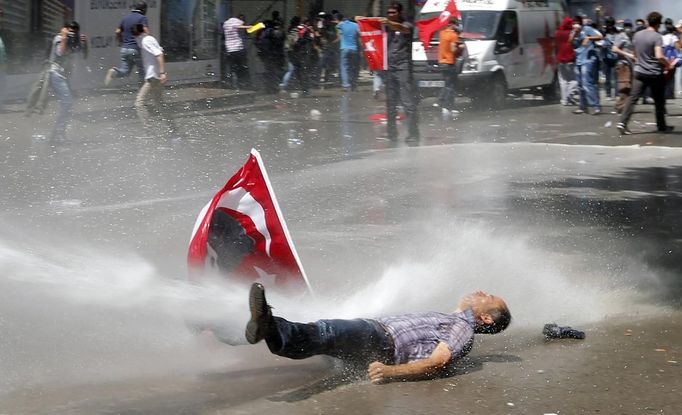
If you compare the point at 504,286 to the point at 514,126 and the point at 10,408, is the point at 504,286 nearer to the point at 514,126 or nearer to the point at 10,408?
the point at 10,408

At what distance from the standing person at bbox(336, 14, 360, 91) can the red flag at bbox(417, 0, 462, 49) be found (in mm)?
3364

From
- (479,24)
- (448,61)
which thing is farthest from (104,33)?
(479,24)

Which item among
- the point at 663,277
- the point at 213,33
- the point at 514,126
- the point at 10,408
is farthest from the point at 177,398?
the point at 213,33

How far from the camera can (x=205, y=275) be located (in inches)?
210

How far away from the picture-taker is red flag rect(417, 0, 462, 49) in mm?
19000

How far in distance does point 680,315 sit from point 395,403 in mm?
2565

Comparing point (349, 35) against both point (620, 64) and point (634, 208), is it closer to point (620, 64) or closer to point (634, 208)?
point (620, 64)

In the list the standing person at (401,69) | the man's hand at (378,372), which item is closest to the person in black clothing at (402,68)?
the standing person at (401,69)

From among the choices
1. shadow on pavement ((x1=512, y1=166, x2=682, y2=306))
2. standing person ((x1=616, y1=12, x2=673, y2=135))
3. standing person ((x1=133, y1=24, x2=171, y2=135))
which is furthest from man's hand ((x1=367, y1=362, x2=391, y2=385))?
standing person ((x1=616, y1=12, x2=673, y2=135))

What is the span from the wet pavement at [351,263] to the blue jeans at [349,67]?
7.83 meters

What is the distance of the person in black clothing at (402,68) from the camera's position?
1457 cm

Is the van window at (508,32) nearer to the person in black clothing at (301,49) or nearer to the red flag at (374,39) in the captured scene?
the red flag at (374,39)

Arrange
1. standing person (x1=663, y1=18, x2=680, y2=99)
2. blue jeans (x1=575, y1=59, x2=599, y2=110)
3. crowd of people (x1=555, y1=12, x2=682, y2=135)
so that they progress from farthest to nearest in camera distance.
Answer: standing person (x1=663, y1=18, x2=680, y2=99)
blue jeans (x1=575, y1=59, x2=599, y2=110)
crowd of people (x1=555, y1=12, x2=682, y2=135)

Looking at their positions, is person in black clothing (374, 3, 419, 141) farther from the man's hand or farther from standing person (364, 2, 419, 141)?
the man's hand
